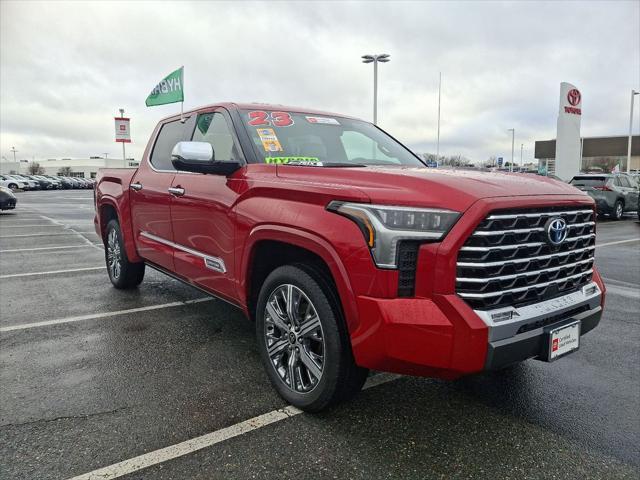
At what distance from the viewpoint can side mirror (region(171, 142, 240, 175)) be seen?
123 inches

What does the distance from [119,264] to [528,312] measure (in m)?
4.75

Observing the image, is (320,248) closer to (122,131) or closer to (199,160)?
(199,160)

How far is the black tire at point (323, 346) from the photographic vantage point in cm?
257

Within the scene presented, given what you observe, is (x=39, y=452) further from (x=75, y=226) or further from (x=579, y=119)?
(x=579, y=119)

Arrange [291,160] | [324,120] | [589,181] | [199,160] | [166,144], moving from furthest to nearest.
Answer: [589,181] → [166,144] → [324,120] → [291,160] → [199,160]

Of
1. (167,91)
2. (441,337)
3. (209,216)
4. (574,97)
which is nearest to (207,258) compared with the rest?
(209,216)

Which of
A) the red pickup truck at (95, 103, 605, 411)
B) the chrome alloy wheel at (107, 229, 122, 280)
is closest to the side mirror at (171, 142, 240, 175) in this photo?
the red pickup truck at (95, 103, 605, 411)

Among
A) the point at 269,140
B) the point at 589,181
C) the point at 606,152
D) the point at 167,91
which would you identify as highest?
the point at 606,152

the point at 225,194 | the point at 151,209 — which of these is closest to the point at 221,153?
the point at 225,194

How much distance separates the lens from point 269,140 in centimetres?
348

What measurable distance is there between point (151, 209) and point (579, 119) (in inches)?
870

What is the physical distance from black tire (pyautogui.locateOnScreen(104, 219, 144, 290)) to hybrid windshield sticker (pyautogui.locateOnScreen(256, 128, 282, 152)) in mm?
2650

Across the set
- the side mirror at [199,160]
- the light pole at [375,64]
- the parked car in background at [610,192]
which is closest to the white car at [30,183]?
the light pole at [375,64]

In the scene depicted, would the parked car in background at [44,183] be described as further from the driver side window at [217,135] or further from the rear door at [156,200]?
the driver side window at [217,135]
